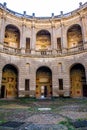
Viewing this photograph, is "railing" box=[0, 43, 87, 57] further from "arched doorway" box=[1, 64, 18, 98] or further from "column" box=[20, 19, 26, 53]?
"arched doorway" box=[1, 64, 18, 98]

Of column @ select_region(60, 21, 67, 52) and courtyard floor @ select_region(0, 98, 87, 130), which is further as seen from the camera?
column @ select_region(60, 21, 67, 52)

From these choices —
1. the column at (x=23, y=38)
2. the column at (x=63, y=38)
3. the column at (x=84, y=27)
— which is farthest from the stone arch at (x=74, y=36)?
the column at (x=23, y=38)

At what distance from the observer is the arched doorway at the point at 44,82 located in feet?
87.9

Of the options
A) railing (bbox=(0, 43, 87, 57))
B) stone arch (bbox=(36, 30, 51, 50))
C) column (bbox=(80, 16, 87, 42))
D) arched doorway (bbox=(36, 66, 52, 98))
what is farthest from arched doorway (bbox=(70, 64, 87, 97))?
stone arch (bbox=(36, 30, 51, 50))

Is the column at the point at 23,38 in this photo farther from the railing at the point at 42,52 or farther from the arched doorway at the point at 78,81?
the arched doorway at the point at 78,81

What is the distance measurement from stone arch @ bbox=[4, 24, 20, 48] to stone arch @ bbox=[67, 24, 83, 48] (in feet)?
29.8

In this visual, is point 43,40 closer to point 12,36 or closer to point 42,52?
point 42,52

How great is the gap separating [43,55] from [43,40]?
4.83m

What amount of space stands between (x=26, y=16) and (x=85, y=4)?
10.2m

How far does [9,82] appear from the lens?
25922 millimetres

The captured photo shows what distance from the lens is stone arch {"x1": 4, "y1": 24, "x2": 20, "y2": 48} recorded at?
27.5 m

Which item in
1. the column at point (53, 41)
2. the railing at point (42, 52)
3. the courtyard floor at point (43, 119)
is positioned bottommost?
the courtyard floor at point (43, 119)

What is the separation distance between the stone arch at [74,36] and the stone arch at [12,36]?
9.09 metres

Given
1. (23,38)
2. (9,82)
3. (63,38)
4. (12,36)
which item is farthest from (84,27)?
(9,82)
